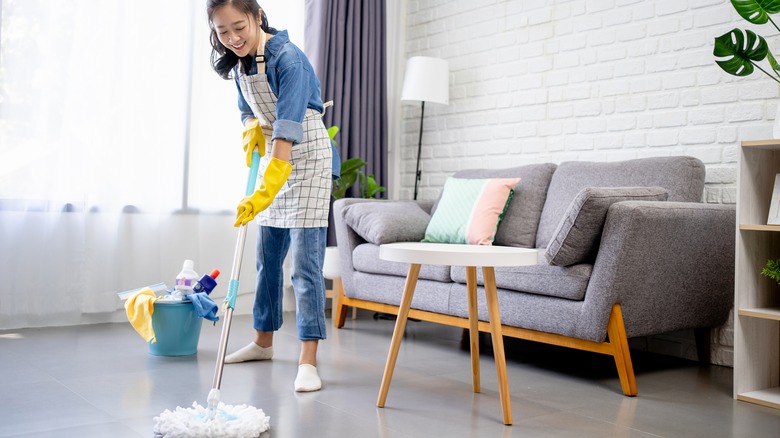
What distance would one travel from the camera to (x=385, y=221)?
3.22 meters

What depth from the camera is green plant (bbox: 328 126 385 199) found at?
3773 mm

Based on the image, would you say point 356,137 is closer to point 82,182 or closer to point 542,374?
point 82,182

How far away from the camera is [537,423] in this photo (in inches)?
76.0

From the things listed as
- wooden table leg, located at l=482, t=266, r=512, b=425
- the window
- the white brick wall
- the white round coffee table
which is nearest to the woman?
the white round coffee table

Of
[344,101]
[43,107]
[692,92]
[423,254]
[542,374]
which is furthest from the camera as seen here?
[344,101]

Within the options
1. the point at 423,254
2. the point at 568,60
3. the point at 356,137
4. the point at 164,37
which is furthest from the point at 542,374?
the point at 164,37

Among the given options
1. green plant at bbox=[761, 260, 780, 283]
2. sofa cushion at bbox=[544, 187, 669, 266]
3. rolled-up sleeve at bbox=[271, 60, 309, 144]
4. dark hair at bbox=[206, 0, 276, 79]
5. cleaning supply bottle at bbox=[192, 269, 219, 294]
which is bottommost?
cleaning supply bottle at bbox=[192, 269, 219, 294]

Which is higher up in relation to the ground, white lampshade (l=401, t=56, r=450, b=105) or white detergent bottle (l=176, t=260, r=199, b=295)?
white lampshade (l=401, t=56, r=450, b=105)

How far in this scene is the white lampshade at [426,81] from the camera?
3.79 meters

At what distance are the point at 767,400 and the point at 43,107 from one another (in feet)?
9.90

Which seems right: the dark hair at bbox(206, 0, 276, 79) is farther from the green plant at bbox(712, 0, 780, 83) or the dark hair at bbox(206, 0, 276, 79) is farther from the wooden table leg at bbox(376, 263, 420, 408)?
the green plant at bbox(712, 0, 780, 83)

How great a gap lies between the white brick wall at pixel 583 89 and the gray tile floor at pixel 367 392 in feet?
2.17

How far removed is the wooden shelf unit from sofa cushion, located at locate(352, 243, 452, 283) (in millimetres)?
1066

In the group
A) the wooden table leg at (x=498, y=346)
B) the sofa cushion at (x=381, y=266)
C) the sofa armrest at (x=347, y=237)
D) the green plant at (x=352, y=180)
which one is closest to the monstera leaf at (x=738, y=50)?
the wooden table leg at (x=498, y=346)
